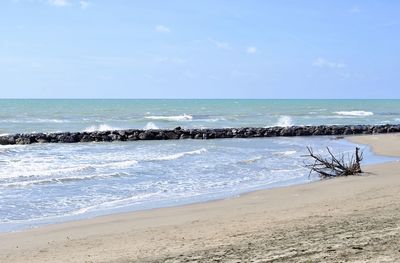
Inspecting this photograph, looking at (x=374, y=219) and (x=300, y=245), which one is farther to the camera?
(x=374, y=219)

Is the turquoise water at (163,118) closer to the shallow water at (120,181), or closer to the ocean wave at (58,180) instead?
the shallow water at (120,181)

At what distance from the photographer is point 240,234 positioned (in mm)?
7820

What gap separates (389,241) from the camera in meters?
6.56

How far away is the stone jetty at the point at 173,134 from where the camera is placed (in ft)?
110

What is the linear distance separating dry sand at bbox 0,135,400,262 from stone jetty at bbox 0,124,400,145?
77.5ft

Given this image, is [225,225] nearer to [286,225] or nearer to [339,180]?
[286,225]

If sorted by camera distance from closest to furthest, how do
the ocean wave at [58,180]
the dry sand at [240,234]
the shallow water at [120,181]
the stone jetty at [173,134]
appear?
the dry sand at [240,234] < the shallow water at [120,181] < the ocean wave at [58,180] < the stone jetty at [173,134]

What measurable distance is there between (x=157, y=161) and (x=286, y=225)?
1226cm

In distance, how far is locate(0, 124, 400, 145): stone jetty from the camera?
110 feet

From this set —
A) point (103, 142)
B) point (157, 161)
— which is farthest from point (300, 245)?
point (103, 142)

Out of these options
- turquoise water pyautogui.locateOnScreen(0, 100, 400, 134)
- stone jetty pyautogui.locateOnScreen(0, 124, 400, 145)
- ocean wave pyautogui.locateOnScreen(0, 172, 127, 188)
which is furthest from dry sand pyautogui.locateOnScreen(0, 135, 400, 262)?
turquoise water pyautogui.locateOnScreen(0, 100, 400, 134)

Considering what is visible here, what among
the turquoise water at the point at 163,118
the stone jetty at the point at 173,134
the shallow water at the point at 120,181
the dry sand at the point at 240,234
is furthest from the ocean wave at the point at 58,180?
the turquoise water at the point at 163,118

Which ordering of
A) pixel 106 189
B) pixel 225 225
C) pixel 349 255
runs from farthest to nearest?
1. pixel 106 189
2. pixel 225 225
3. pixel 349 255

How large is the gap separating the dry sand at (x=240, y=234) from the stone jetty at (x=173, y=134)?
23.6 metres
